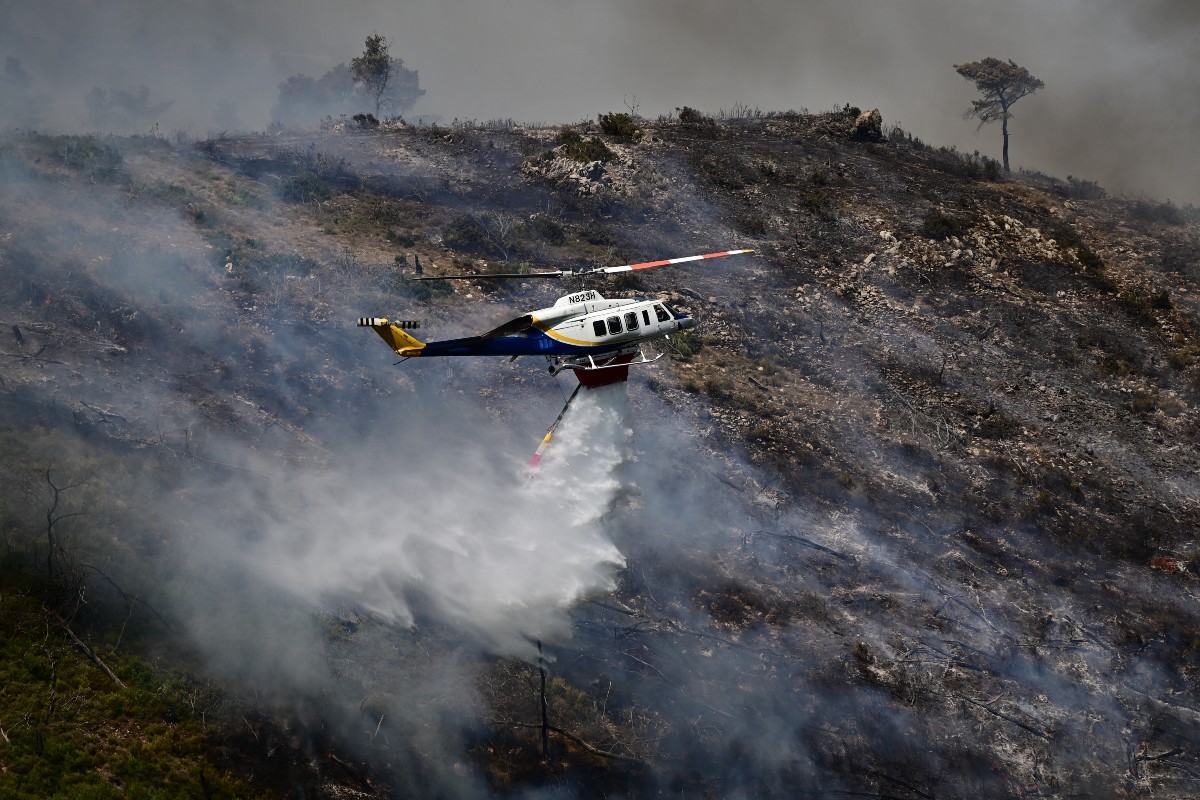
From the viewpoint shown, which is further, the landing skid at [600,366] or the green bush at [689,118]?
the green bush at [689,118]

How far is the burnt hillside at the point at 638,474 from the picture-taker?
31062 mm

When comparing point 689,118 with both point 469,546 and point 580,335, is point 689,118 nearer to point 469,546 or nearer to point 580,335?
point 580,335

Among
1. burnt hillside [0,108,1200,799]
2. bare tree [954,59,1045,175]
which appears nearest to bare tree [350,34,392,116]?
burnt hillside [0,108,1200,799]

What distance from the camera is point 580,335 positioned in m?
30.8

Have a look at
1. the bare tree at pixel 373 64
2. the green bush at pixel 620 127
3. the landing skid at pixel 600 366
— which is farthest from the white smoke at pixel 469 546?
the bare tree at pixel 373 64

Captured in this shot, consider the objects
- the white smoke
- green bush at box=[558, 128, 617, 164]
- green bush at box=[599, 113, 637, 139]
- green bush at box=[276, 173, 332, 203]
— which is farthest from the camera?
green bush at box=[599, 113, 637, 139]

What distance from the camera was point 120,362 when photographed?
3878 cm

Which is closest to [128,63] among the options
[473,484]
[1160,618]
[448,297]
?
[448,297]

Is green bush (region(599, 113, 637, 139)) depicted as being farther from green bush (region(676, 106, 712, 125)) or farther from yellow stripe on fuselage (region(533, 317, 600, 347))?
yellow stripe on fuselage (region(533, 317, 600, 347))

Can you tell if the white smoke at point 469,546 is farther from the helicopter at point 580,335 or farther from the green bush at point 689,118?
the green bush at point 689,118

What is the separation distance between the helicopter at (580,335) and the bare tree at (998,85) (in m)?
47.2

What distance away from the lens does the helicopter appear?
2948 centimetres

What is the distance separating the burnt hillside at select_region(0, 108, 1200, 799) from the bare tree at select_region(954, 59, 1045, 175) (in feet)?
52.9

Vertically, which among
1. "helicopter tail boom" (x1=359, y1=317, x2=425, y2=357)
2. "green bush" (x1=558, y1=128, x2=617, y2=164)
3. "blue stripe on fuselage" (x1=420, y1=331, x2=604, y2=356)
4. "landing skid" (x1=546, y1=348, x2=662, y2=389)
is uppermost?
"green bush" (x1=558, y1=128, x2=617, y2=164)
